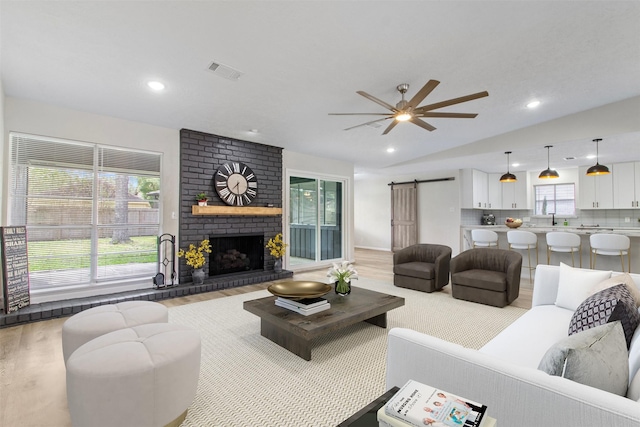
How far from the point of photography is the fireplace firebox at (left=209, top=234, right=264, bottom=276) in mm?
5102

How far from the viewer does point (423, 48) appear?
2.85 metres

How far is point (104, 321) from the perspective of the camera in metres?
2.04

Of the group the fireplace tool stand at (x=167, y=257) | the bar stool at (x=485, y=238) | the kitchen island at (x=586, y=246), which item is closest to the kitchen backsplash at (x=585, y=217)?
the bar stool at (x=485, y=238)

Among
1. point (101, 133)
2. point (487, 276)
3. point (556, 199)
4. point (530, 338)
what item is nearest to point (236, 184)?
point (101, 133)

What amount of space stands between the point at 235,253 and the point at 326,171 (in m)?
2.77

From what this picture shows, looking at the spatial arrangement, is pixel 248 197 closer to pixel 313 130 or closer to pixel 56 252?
pixel 313 130

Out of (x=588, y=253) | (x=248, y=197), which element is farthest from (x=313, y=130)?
(x=588, y=253)

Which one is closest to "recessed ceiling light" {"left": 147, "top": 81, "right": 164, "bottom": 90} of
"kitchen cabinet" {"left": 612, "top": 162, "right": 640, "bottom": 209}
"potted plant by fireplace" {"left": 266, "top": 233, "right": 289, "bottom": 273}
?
"potted plant by fireplace" {"left": 266, "top": 233, "right": 289, "bottom": 273}

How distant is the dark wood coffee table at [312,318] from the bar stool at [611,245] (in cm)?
378

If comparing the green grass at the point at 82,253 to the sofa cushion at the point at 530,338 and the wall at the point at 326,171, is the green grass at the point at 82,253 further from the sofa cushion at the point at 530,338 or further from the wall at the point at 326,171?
the sofa cushion at the point at 530,338

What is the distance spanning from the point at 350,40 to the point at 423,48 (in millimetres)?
748

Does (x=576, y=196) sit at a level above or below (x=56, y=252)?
above

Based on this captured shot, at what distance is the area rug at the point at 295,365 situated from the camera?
5.94ft

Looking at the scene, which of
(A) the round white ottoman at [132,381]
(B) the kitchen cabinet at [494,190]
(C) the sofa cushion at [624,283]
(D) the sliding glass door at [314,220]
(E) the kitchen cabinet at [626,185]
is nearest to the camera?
(A) the round white ottoman at [132,381]
